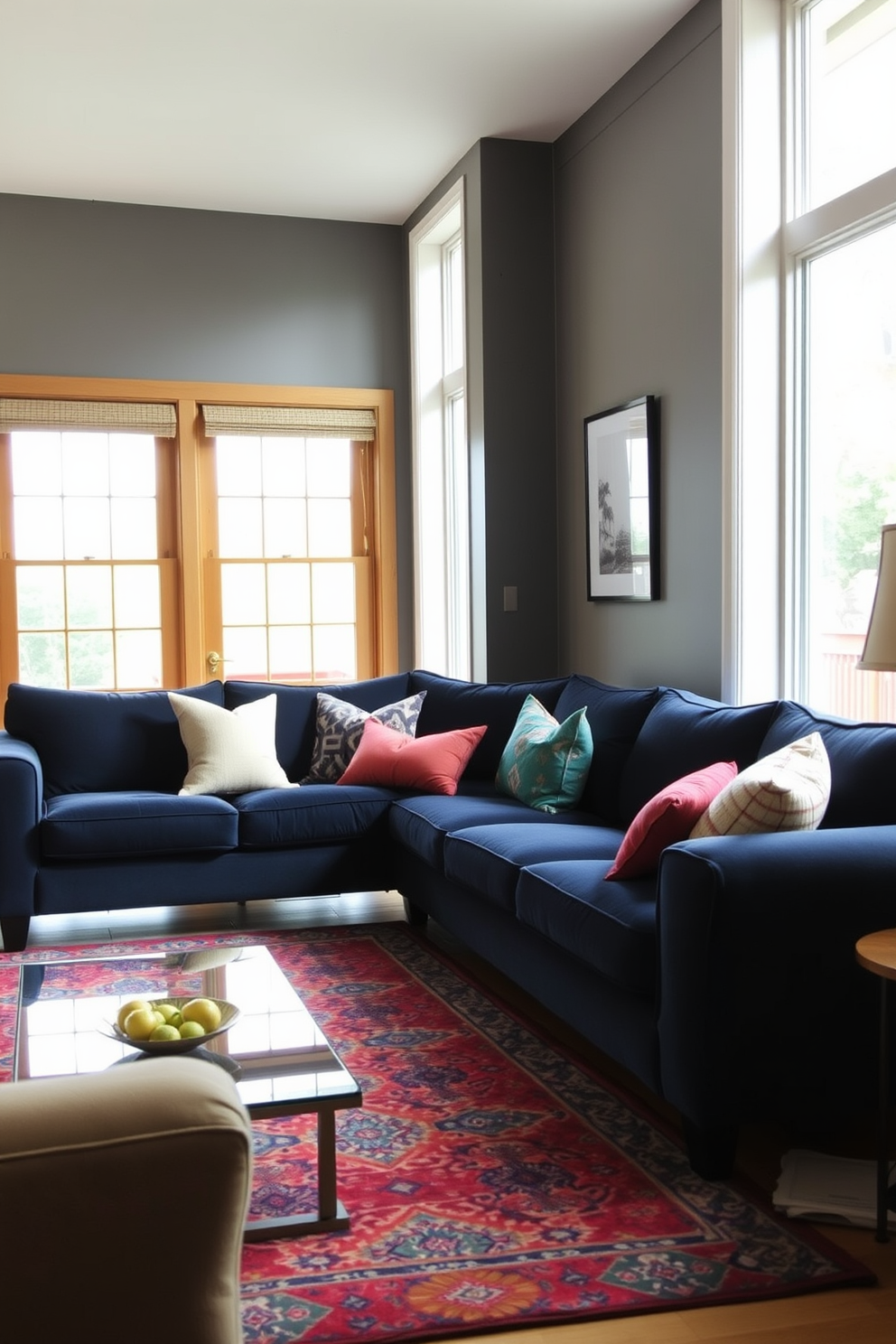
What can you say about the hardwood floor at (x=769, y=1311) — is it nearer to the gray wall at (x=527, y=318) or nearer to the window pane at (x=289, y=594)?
the gray wall at (x=527, y=318)

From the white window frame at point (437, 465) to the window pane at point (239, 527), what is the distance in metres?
0.85

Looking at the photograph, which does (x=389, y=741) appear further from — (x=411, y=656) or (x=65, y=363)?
(x=65, y=363)

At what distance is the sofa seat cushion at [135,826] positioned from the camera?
14.8 ft

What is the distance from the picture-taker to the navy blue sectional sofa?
8.43 feet

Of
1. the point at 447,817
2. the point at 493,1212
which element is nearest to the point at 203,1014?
the point at 493,1212

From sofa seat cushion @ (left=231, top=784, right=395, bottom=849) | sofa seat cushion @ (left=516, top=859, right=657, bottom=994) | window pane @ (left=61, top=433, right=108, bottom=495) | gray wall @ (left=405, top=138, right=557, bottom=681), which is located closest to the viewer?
sofa seat cushion @ (left=516, top=859, right=657, bottom=994)

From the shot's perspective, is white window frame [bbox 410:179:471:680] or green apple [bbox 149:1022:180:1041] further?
white window frame [bbox 410:179:471:680]

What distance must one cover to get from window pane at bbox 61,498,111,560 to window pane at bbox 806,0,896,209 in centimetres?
391

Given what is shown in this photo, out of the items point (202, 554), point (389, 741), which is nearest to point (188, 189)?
point (202, 554)

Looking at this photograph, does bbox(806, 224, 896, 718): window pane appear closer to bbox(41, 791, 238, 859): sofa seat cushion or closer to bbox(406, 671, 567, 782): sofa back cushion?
bbox(406, 671, 567, 782): sofa back cushion

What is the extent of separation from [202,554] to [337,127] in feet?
7.42

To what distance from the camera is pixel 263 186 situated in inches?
248

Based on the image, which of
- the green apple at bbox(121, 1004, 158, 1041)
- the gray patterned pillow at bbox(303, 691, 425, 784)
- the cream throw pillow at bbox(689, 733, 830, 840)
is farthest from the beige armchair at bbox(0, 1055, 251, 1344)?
the gray patterned pillow at bbox(303, 691, 425, 784)

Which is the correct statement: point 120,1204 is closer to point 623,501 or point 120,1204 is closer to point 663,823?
point 663,823
